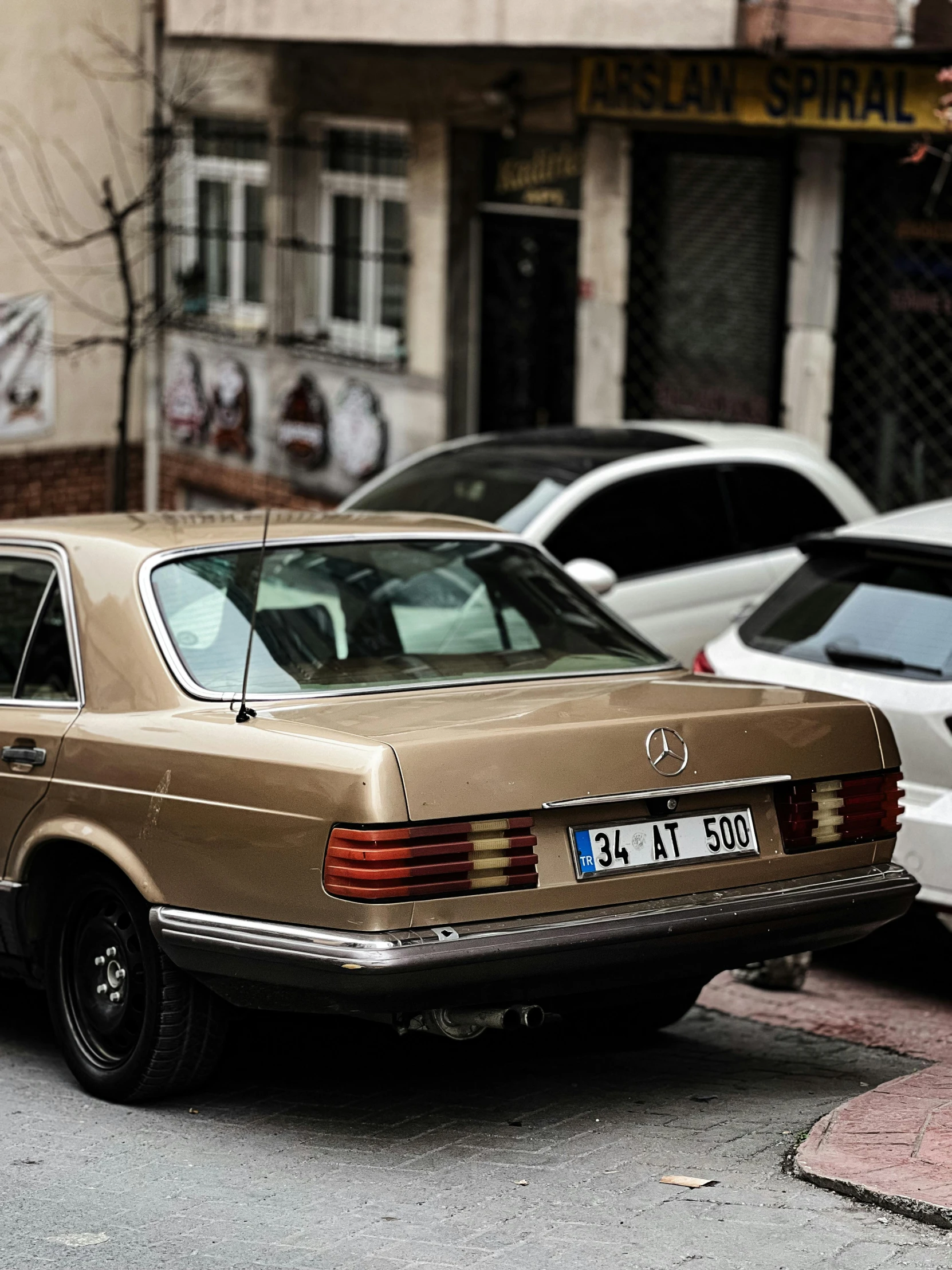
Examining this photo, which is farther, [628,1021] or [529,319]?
[529,319]

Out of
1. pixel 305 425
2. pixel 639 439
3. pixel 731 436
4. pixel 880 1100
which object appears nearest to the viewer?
pixel 880 1100

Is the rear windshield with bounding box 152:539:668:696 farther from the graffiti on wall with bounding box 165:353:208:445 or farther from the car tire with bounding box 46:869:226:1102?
the graffiti on wall with bounding box 165:353:208:445

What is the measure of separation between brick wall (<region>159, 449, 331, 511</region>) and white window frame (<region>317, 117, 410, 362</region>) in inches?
50.7

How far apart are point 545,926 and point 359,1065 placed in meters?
1.36

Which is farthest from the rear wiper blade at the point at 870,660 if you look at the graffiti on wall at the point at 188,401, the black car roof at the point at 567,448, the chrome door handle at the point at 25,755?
the graffiti on wall at the point at 188,401

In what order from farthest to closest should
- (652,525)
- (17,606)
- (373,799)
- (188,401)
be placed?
(188,401), (652,525), (17,606), (373,799)

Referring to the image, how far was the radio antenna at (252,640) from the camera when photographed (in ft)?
17.5

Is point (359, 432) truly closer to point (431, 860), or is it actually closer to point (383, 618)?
point (383, 618)

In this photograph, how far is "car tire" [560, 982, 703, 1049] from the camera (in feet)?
20.8

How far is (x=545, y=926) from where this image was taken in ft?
16.5

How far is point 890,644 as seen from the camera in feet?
22.8

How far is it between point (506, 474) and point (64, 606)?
4.28m

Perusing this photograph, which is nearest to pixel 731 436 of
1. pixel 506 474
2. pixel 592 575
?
pixel 506 474

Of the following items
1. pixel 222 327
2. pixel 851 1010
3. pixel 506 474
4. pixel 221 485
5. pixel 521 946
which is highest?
pixel 222 327
